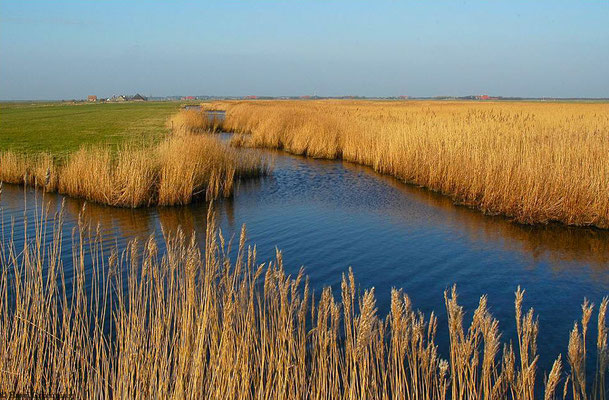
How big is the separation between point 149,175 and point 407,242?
22.9ft

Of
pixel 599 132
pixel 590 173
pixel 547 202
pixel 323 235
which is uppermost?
pixel 599 132

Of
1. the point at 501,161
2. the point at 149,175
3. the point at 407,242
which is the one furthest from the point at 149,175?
the point at 501,161

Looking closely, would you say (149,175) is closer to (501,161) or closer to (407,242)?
(407,242)

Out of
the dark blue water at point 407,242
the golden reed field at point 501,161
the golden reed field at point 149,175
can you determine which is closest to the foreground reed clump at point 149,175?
the golden reed field at point 149,175

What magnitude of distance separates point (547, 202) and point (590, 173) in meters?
1.03

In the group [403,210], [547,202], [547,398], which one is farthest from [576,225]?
[547,398]

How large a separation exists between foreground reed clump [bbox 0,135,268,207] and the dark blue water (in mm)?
401

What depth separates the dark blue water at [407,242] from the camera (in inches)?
272

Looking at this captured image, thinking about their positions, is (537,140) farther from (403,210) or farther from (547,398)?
(547,398)

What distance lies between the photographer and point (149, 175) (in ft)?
40.8

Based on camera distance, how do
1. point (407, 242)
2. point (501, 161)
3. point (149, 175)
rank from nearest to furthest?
point (407, 242) → point (501, 161) → point (149, 175)

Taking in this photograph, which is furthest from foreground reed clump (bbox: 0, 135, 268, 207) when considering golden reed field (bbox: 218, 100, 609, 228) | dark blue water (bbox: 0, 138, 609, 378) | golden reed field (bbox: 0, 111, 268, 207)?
golden reed field (bbox: 218, 100, 609, 228)

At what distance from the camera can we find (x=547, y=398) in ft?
7.27

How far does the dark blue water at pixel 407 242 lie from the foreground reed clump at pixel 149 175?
0.40m
